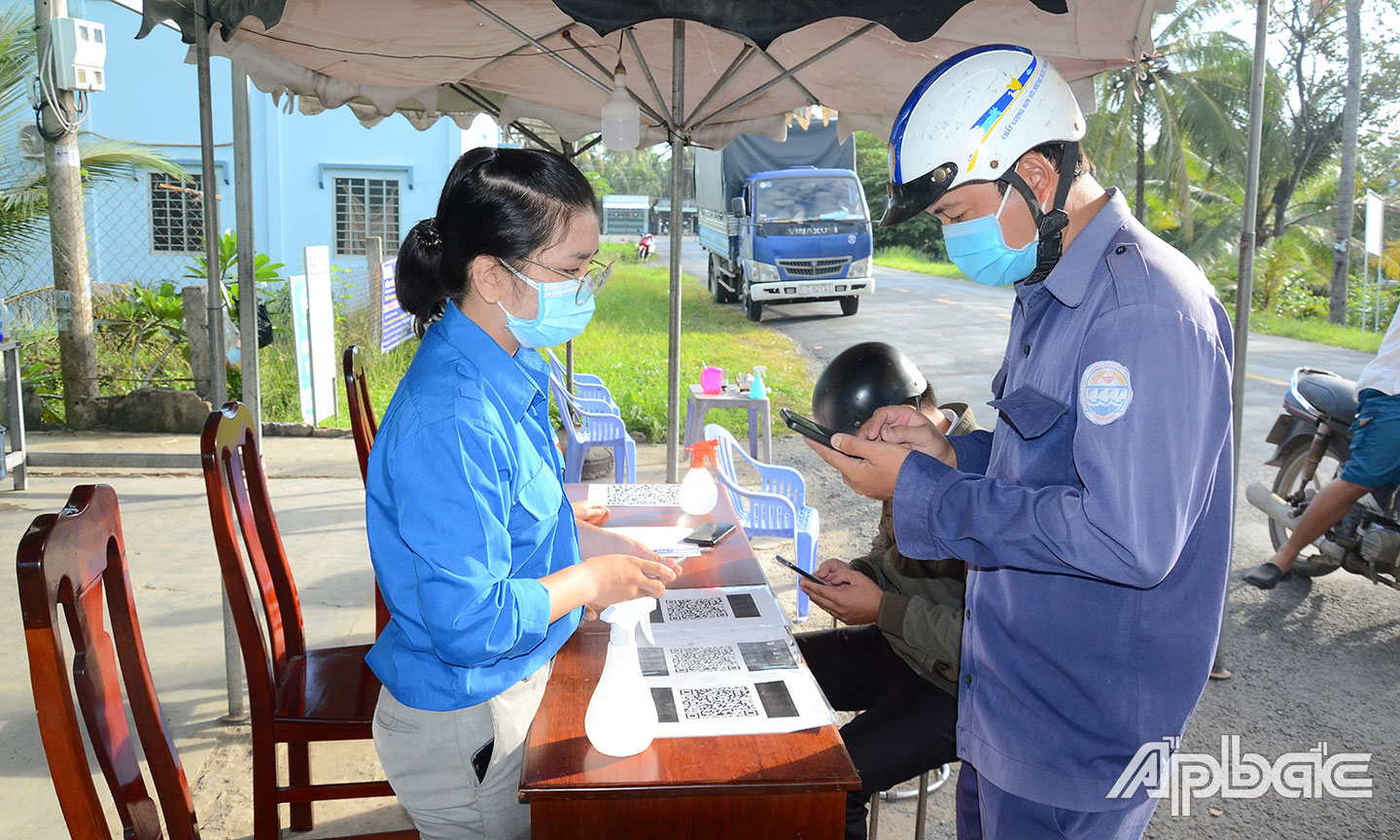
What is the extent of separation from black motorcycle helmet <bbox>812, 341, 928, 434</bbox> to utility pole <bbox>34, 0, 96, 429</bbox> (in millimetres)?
6426

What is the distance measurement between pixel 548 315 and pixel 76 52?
6600 millimetres

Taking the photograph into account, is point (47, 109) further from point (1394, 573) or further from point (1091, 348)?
point (1394, 573)

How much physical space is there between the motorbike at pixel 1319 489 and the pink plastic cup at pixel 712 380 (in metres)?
2.97

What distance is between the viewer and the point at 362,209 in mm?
13734

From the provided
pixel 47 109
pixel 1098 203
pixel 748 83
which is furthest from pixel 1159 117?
pixel 1098 203

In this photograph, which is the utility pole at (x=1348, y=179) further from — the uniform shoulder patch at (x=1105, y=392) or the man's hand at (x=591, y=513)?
the uniform shoulder patch at (x=1105, y=392)

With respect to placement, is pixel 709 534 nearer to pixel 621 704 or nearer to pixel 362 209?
pixel 621 704

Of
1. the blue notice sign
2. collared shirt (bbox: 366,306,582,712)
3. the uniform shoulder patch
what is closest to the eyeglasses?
collared shirt (bbox: 366,306,582,712)

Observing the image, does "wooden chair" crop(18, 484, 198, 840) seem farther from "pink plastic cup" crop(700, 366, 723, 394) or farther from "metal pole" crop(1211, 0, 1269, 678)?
"pink plastic cup" crop(700, 366, 723, 394)

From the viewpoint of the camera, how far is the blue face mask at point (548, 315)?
1.71 metres

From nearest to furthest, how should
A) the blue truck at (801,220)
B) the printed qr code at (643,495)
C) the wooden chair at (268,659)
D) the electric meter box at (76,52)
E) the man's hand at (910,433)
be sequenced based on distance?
1. the man's hand at (910,433)
2. the wooden chair at (268,659)
3. the printed qr code at (643,495)
4. the electric meter box at (76,52)
5. the blue truck at (801,220)

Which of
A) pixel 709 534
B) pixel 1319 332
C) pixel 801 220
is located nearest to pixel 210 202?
pixel 709 534

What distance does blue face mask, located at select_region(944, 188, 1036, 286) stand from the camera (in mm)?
1612

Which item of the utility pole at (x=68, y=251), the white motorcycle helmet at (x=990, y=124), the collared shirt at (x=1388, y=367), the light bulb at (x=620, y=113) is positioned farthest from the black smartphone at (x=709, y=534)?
the utility pole at (x=68, y=251)
